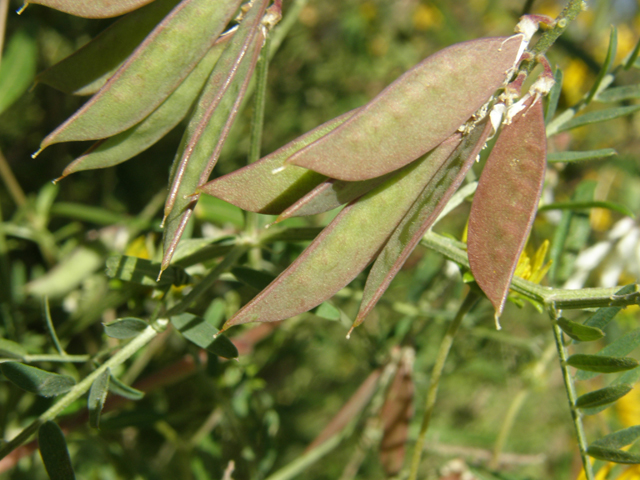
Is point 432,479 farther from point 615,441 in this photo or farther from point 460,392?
point 460,392

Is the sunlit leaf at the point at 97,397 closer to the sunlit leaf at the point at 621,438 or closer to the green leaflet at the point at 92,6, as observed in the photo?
the green leaflet at the point at 92,6

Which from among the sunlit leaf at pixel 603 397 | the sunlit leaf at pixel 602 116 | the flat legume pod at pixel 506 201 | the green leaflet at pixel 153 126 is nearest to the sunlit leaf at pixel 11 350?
the green leaflet at pixel 153 126

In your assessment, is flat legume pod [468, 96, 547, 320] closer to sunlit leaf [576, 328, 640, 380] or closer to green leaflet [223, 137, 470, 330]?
green leaflet [223, 137, 470, 330]

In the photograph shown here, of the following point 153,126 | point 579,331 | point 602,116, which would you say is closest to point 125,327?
point 153,126

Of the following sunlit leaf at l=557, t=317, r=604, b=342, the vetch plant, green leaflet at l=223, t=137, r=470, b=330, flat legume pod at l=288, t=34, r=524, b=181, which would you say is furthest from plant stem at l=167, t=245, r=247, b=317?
sunlit leaf at l=557, t=317, r=604, b=342

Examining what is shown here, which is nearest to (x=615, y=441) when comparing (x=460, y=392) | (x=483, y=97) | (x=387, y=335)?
(x=483, y=97)

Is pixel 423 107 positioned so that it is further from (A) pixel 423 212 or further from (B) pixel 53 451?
(B) pixel 53 451
